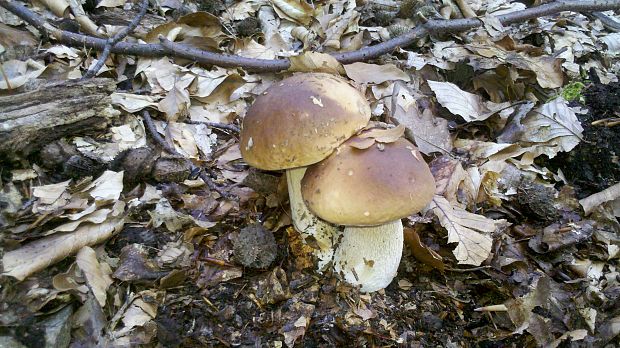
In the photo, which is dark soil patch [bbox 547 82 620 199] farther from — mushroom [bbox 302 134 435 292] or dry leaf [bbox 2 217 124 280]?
dry leaf [bbox 2 217 124 280]

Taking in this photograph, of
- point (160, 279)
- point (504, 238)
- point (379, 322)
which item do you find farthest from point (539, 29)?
point (160, 279)

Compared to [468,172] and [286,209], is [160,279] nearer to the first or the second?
[286,209]

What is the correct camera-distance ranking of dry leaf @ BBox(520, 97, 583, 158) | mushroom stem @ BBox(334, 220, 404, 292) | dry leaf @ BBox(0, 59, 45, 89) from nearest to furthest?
mushroom stem @ BBox(334, 220, 404, 292)
dry leaf @ BBox(0, 59, 45, 89)
dry leaf @ BBox(520, 97, 583, 158)

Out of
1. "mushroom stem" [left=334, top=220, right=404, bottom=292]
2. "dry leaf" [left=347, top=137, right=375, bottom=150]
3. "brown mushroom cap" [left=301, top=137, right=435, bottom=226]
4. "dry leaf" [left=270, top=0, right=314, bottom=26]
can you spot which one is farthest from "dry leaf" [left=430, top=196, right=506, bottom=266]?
"dry leaf" [left=270, top=0, right=314, bottom=26]

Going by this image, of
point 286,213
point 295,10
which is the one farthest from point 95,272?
point 295,10

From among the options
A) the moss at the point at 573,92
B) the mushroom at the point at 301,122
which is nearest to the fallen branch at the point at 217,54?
the moss at the point at 573,92

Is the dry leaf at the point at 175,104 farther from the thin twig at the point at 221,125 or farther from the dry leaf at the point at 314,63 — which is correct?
the dry leaf at the point at 314,63

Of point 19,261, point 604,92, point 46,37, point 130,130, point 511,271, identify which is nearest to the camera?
point 19,261
